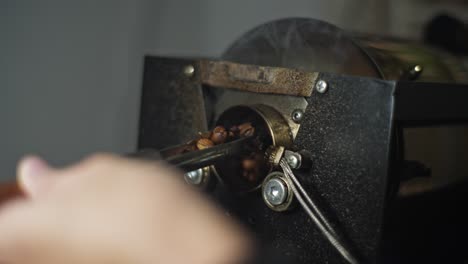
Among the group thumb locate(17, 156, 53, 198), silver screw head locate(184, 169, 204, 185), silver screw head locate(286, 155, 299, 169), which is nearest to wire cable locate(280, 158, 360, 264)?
silver screw head locate(286, 155, 299, 169)

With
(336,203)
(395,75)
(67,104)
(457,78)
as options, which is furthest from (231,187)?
(67,104)

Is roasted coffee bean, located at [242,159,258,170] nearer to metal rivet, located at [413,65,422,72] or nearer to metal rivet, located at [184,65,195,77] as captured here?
metal rivet, located at [184,65,195,77]

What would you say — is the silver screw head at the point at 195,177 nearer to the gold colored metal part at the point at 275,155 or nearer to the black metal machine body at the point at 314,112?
the black metal machine body at the point at 314,112

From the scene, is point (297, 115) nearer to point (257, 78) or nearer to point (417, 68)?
point (257, 78)

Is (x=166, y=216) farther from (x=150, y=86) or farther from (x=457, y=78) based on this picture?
(x=457, y=78)

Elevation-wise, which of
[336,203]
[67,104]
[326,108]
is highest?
[326,108]
